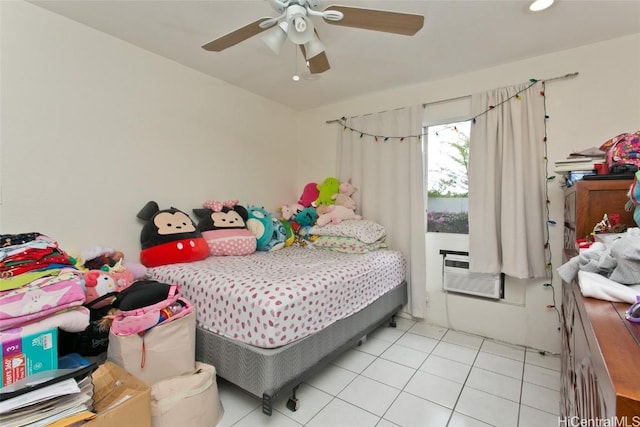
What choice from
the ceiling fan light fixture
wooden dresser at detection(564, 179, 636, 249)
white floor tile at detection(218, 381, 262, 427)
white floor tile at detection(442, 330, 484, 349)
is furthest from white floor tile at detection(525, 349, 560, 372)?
the ceiling fan light fixture

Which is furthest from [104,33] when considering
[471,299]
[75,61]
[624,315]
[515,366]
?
[515,366]

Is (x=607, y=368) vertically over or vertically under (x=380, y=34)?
under

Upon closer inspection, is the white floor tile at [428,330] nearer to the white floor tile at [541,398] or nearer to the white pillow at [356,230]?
the white floor tile at [541,398]

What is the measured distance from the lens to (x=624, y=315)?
2.41ft

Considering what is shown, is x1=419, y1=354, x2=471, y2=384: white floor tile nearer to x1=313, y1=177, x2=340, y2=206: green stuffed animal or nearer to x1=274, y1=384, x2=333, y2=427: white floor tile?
x1=274, y1=384, x2=333, y2=427: white floor tile

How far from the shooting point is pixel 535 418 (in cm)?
162

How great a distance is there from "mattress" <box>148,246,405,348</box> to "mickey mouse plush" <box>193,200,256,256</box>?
113 mm

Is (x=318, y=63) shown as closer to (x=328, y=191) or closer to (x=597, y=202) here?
(x=328, y=191)

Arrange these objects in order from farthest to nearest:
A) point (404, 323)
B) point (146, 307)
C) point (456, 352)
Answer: point (404, 323)
point (456, 352)
point (146, 307)

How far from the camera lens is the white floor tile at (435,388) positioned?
70.0 inches

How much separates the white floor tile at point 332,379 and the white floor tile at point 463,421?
640 millimetres

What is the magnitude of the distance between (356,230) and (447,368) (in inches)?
51.5

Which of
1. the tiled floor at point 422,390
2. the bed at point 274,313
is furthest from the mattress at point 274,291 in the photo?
the tiled floor at point 422,390

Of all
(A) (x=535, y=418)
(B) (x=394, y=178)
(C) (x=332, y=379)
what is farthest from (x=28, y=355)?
(B) (x=394, y=178)
